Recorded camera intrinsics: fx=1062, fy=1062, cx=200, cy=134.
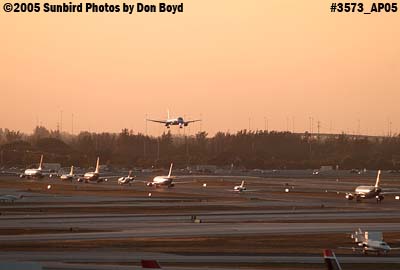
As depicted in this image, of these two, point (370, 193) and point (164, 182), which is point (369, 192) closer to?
point (370, 193)

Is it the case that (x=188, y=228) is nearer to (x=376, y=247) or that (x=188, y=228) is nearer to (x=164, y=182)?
(x=376, y=247)

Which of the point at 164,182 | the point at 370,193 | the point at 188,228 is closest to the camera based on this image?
the point at 188,228

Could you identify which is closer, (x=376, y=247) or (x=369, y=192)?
(x=376, y=247)

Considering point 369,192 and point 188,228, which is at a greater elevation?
point 369,192

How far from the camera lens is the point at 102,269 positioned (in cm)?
5509

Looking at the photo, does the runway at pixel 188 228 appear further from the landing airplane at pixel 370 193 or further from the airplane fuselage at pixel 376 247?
the landing airplane at pixel 370 193

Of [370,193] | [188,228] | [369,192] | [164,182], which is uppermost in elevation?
[164,182]

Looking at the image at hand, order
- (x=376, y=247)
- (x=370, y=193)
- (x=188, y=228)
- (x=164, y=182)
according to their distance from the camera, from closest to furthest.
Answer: (x=376, y=247) → (x=188, y=228) → (x=370, y=193) → (x=164, y=182)

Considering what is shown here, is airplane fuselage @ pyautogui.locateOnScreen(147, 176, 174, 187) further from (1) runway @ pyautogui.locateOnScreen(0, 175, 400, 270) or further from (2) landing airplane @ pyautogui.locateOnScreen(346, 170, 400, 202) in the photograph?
(2) landing airplane @ pyautogui.locateOnScreen(346, 170, 400, 202)

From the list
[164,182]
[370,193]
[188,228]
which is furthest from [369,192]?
[164,182]

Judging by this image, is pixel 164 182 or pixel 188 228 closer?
pixel 188 228

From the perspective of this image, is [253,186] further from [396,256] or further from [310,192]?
[396,256]

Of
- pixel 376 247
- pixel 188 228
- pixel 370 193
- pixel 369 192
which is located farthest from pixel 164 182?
pixel 376 247

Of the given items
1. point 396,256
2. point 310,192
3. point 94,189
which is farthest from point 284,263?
point 94,189
